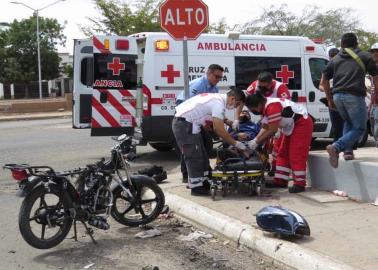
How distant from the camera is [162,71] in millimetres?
10703

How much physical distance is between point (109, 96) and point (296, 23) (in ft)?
90.4

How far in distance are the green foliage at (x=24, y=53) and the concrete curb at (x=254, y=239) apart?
213ft

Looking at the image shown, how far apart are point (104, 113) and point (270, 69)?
342 centimetres

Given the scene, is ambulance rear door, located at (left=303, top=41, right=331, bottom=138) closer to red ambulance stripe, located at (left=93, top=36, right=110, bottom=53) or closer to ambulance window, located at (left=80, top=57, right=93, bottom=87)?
red ambulance stripe, located at (left=93, top=36, right=110, bottom=53)

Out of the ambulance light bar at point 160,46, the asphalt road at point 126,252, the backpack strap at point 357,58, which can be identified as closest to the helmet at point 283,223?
the asphalt road at point 126,252

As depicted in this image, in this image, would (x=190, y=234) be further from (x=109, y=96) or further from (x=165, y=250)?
(x=109, y=96)

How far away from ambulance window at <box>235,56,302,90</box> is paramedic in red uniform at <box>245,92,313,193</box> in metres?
4.05

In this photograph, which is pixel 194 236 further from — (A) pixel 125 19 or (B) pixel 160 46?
(A) pixel 125 19

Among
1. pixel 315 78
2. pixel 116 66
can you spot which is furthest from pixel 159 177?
pixel 315 78

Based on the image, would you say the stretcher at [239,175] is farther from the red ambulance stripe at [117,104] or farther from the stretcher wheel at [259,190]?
the red ambulance stripe at [117,104]

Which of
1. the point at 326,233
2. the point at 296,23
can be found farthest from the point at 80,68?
the point at 296,23

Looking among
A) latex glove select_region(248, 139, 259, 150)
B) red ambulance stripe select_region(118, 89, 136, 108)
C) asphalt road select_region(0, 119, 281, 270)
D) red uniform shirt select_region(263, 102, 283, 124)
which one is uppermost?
red ambulance stripe select_region(118, 89, 136, 108)

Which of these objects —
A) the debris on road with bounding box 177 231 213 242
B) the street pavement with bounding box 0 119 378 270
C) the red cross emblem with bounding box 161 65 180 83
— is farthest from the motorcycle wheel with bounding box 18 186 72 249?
the red cross emblem with bounding box 161 65 180 83

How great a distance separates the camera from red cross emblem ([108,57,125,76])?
1117cm
